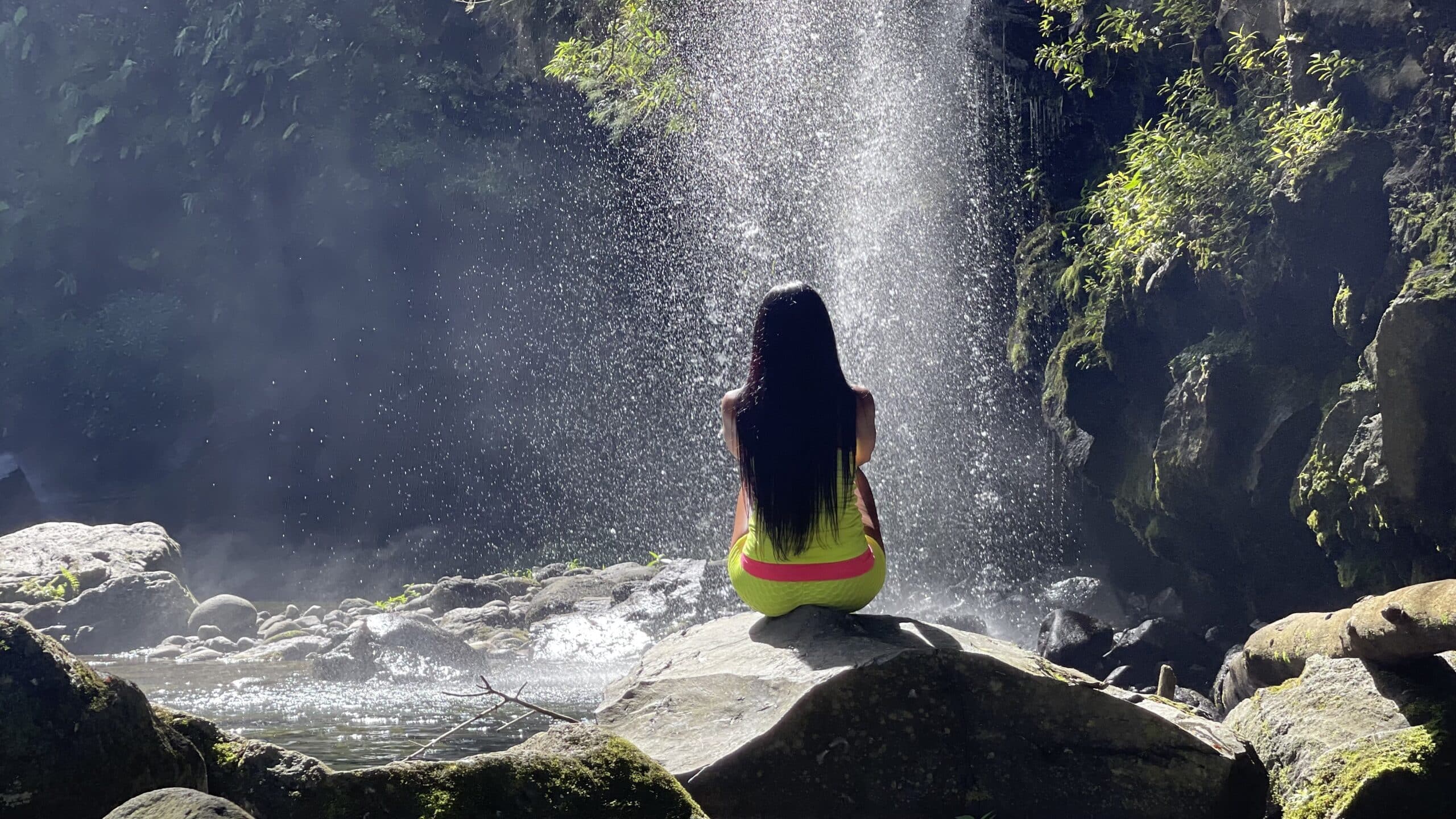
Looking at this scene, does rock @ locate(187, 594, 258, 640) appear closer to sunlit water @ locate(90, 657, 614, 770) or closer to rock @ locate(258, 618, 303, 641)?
rock @ locate(258, 618, 303, 641)

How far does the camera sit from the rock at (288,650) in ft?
34.9

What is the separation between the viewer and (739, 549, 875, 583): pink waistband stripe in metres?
4.18

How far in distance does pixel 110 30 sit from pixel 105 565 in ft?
58.7

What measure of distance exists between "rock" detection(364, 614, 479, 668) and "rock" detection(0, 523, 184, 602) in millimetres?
5328

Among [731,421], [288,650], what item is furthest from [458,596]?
[731,421]

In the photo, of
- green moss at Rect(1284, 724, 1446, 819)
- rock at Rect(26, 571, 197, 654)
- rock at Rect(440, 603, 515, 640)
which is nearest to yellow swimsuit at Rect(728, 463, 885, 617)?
green moss at Rect(1284, 724, 1446, 819)

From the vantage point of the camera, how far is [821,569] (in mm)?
4172

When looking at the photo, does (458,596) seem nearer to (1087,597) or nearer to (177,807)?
(1087,597)

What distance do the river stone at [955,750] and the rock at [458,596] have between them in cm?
1003

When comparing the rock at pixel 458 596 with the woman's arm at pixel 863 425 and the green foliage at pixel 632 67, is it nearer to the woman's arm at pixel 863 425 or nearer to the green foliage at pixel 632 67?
the green foliage at pixel 632 67

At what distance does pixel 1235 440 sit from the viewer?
7.86 meters

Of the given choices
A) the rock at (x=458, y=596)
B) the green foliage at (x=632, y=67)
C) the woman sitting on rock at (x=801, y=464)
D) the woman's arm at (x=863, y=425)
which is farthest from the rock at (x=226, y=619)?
the woman's arm at (x=863, y=425)

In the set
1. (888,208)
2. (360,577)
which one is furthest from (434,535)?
(888,208)

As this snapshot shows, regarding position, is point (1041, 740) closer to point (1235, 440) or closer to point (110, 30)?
point (1235, 440)
